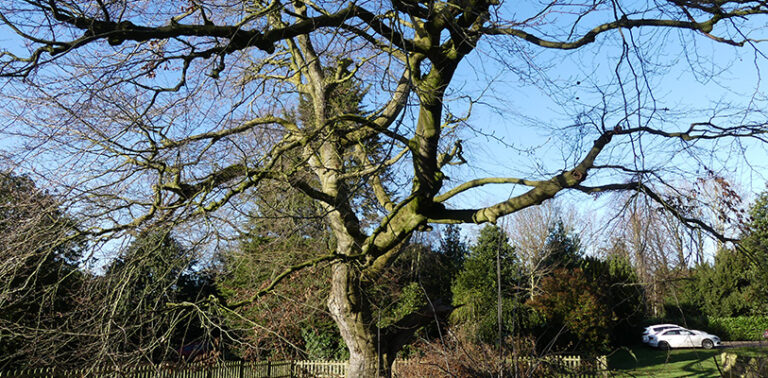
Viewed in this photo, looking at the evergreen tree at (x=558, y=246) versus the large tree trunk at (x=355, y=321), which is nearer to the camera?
the large tree trunk at (x=355, y=321)

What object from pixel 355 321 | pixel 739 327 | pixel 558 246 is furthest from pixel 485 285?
pixel 739 327

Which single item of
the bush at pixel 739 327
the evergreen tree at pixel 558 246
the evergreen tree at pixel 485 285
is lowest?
the bush at pixel 739 327

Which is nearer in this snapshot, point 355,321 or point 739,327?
point 355,321

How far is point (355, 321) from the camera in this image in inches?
272

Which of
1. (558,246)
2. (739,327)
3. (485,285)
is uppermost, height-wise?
(558,246)

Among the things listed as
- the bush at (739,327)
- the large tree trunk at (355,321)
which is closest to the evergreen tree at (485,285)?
the large tree trunk at (355,321)

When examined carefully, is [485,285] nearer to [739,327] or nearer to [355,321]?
[355,321]

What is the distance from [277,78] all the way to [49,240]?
3.66 meters

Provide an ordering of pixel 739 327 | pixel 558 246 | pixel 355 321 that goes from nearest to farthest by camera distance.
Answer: pixel 355 321 → pixel 558 246 → pixel 739 327

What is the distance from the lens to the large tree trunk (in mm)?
6820

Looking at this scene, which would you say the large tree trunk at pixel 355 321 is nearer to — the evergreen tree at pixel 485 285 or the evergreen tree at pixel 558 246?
the evergreen tree at pixel 485 285

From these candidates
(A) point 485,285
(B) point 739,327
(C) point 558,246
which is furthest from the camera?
(B) point 739,327

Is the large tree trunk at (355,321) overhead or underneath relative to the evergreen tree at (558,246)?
underneath

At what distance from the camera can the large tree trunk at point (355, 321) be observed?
269 inches
